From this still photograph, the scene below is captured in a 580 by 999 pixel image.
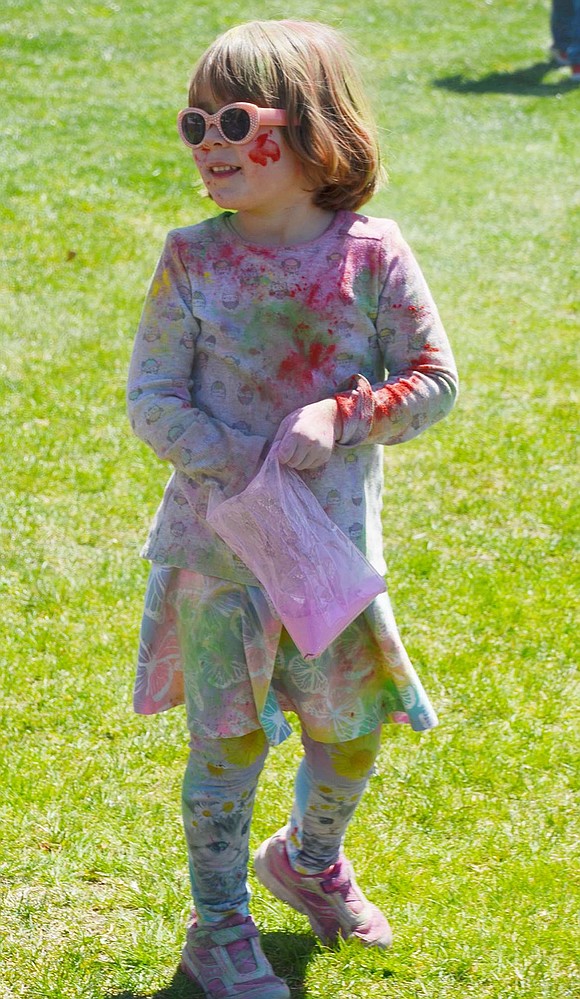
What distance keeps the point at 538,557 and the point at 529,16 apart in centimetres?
1293

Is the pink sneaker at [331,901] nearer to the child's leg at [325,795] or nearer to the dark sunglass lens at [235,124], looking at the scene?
the child's leg at [325,795]

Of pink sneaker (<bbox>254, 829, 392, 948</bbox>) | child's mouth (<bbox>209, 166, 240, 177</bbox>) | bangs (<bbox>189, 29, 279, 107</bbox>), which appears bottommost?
pink sneaker (<bbox>254, 829, 392, 948</bbox>)

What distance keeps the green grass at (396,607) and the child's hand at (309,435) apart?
61cm

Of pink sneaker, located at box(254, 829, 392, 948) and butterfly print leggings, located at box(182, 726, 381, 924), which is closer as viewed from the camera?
butterfly print leggings, located at box(182, 726, 381, 924)

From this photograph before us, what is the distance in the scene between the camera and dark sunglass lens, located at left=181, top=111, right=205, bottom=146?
2205 millimetres

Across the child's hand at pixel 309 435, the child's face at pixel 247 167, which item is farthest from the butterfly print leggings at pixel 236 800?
the child's face at pixel 247 167

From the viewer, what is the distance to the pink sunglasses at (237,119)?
2158 millimetres

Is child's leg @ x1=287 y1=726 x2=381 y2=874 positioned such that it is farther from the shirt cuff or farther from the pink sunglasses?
the pink sunglasses

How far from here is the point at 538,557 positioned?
→ 14.7 ft

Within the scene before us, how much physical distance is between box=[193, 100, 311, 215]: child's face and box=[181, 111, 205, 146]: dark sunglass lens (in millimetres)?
15

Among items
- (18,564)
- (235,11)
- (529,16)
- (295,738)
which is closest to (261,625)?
(295,738)

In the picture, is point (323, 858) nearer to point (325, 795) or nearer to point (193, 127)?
point (325, 795)

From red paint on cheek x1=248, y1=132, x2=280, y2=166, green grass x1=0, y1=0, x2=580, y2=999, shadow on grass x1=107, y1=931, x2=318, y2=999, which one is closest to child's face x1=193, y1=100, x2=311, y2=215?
red paint on cheek x1=248, y1=132, x2=280, y2=166

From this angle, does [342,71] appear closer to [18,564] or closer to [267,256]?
[267,256]
